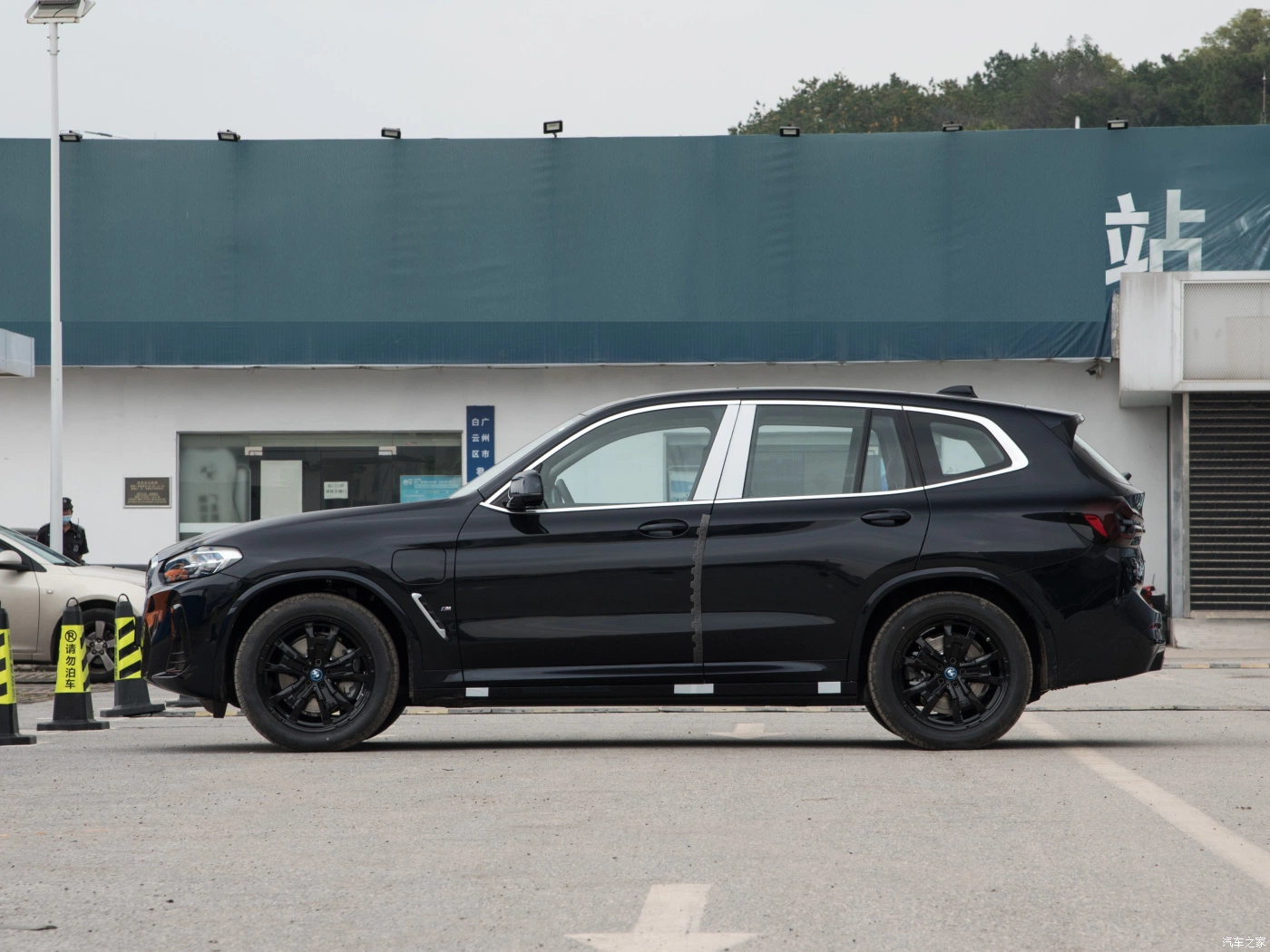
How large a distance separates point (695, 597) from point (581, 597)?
0.59 metres

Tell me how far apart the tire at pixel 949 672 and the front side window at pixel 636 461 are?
1.35 metres

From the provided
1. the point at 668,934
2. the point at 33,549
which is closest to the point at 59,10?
the point at 33,549

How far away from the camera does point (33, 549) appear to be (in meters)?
16.0

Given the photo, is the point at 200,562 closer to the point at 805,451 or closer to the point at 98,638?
the point at 805,451

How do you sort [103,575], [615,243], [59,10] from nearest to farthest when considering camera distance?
[103,575], [59,10], [615,243]

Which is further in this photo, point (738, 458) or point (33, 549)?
point (33, 549)

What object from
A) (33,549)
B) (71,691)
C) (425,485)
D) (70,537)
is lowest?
(71,691)

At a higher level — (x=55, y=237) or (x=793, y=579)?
(x=55, y=237)

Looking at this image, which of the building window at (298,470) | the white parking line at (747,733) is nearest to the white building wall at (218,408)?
the building window at (298,470)

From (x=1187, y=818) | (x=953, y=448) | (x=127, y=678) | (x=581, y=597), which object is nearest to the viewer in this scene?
(x=1187, y=818)

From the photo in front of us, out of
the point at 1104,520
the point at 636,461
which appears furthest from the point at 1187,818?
the point at 636,461

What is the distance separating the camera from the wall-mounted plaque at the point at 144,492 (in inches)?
1018

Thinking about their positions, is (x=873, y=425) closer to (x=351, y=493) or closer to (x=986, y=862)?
(x=986, y=862)

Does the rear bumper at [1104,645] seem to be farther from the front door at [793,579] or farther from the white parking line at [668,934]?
the white parking line at [668,934]
